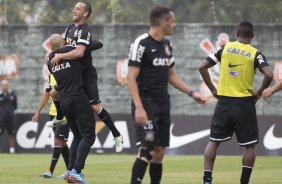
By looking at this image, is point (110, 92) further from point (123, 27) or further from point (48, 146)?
point (48, 146)

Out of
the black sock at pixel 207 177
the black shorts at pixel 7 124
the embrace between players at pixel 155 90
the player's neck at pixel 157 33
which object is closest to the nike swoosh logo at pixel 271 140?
the black shorts at pixel 7 124

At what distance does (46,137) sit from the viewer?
2847cm

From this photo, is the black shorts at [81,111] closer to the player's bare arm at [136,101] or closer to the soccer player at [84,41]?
the soccer player at [84,41]

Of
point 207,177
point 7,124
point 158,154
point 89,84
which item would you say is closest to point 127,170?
point 89,84

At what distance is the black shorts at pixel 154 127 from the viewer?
11570 millimetres

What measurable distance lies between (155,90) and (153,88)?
0.13 ft

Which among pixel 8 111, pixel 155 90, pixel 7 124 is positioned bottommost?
pixel 7 124

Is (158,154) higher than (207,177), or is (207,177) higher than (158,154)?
(158,154)

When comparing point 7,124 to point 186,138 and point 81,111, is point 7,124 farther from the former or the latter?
point 81,111

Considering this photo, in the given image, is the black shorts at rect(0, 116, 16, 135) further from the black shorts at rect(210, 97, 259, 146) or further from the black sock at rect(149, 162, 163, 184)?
the black sock at rect(149, 162, 163, 184)

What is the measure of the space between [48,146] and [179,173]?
10607mm

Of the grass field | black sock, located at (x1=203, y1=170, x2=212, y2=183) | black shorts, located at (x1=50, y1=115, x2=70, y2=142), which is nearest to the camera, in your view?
black sock, located at (x1=203, y1=170, x2=212, y2=183)

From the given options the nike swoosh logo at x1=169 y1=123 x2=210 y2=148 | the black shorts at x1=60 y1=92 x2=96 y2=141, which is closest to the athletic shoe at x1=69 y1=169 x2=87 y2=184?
the black shorts at x1=60 y1=92 x2=96 y2=141

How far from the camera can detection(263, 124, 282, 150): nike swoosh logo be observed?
2692cm
